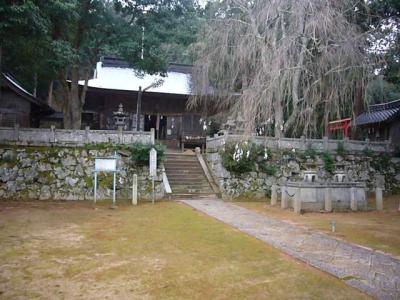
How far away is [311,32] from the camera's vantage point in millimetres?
12859

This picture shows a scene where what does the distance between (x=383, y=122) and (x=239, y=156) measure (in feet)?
40.0

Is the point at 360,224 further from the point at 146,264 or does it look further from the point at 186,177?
the point at 186,177

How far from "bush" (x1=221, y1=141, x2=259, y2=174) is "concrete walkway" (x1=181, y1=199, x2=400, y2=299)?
511 cm

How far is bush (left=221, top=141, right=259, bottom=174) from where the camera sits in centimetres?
1494

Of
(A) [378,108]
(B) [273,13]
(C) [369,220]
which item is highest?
(B) [273,13]

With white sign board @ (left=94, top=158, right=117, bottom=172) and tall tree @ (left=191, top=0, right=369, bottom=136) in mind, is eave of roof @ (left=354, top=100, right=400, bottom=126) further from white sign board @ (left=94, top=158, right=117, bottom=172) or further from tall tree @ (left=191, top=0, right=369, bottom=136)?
white sign board @ (left=94, top=158, right=117, bottom=172)

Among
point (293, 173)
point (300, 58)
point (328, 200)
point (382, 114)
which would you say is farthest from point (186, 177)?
point (382, 114)

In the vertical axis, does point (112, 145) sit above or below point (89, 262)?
above

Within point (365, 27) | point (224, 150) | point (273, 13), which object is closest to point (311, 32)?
point (273, 13)

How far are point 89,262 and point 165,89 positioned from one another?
17.9 metres

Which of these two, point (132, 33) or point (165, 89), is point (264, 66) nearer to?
point (132, 33)

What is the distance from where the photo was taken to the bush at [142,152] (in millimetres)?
14414

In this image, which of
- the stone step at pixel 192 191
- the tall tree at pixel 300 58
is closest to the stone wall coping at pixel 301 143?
the tall tree at pixel 300 58

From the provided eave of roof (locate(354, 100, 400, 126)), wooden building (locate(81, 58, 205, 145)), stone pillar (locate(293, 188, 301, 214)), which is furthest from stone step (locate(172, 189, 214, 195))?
eave of roof (locate(354, 100, 400, 126))
